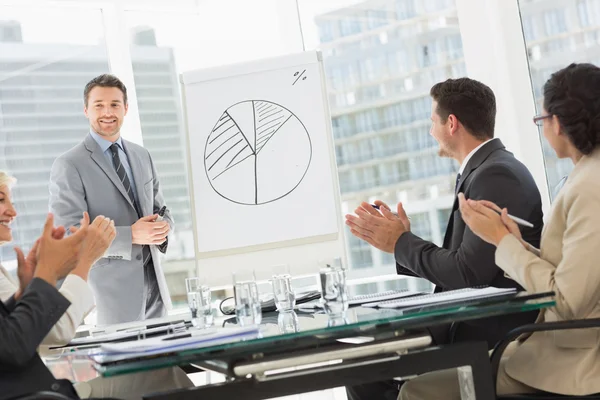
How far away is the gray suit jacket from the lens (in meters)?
4.09

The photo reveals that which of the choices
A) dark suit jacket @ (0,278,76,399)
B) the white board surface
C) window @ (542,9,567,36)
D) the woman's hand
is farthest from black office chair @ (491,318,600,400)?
window @ (542,9,567,36)

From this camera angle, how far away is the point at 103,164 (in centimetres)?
425

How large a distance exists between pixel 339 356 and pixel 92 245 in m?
0.95

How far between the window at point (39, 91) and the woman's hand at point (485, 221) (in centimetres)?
360

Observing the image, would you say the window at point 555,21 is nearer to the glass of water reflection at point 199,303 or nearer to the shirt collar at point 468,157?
the shirt collar at point 468,157

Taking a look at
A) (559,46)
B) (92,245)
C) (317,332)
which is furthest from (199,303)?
(559,46)

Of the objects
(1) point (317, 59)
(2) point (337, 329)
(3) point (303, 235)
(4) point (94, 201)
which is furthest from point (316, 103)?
(2) point (337, 329)

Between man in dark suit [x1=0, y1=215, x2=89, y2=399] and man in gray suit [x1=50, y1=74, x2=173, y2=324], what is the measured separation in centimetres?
189

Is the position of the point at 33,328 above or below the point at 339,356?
above

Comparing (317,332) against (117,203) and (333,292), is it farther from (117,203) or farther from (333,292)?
(117,203)

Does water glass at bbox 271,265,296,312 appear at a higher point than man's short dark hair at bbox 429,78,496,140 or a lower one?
lower

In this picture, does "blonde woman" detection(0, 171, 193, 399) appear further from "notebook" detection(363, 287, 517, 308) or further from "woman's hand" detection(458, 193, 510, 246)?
"woman's hand" detection(458, 193, 510, 246)

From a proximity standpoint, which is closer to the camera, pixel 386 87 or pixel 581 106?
pixel 581 106

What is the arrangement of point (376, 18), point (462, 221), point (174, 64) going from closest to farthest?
point (462, 221) < point (376, 18) < point (174, 64)
